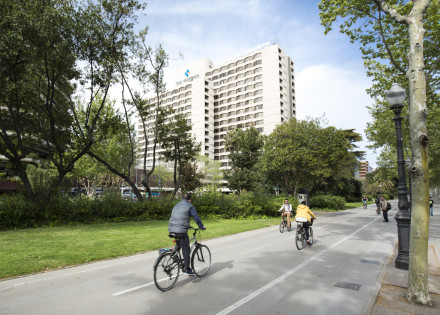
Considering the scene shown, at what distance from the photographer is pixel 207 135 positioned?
84.4 m

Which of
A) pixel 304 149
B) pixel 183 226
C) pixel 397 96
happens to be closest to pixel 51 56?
pixel 183 226

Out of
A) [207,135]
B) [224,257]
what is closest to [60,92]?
[224,257]

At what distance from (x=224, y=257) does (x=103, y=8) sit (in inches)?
633

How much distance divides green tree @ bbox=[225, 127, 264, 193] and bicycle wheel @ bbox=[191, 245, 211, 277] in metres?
20.6

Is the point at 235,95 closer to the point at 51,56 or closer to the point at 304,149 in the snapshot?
the point at 304,149

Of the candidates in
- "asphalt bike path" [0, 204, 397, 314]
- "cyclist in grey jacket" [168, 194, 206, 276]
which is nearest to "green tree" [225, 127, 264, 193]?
"asphalt bike path" [0, 204, 397, 314]

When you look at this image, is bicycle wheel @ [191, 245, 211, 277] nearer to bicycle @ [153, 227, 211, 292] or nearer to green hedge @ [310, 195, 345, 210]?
bicycle @ [153, 227, 211, 292]

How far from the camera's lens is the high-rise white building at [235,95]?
73.2 m

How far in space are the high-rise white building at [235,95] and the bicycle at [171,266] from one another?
63.9m

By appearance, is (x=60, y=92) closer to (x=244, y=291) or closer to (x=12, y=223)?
(x=12, y=223)

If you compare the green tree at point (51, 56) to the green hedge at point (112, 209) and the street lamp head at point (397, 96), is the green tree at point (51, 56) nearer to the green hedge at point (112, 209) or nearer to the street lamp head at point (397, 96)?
the green hedge at point (112, 209)

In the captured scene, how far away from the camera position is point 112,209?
17.1 meters

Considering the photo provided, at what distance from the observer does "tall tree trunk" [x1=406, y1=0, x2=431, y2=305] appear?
438cm

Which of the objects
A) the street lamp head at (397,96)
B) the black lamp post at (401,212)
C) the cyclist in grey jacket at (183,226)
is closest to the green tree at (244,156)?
the black lamp post at (401,212)
